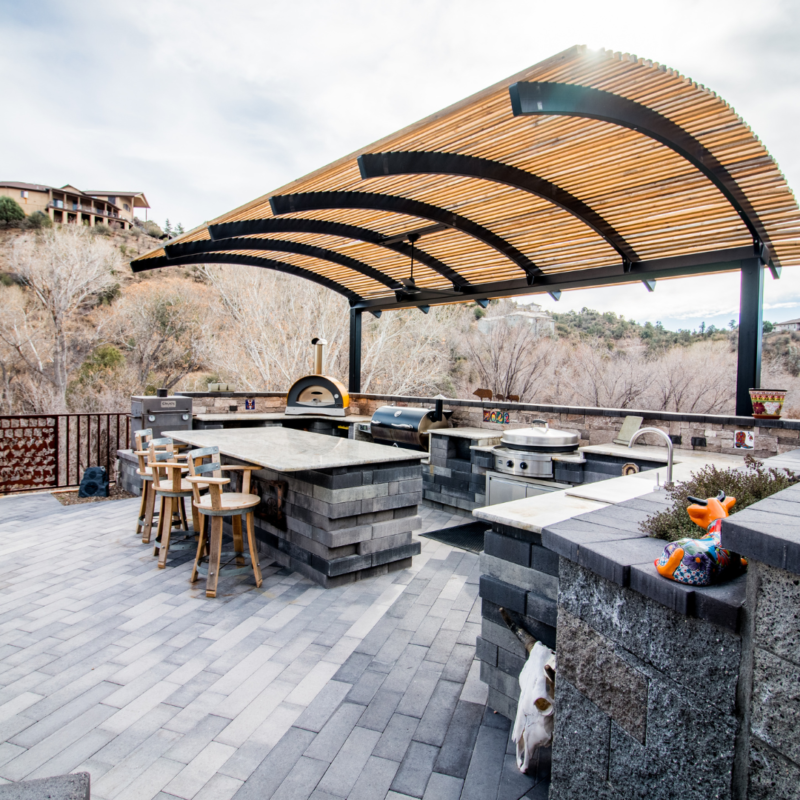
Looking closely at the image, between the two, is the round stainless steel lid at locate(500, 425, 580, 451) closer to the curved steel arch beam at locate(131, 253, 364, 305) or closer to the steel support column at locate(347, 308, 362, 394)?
the steel support column at locate(347, 308, 362, 394)

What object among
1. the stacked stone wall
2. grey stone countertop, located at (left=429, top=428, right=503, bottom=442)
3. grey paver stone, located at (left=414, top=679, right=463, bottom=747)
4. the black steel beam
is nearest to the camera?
the stacked stone wall

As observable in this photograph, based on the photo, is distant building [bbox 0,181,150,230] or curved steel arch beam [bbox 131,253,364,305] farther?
distant building [bbox 0,181,150,230]

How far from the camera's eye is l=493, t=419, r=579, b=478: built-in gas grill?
523cm

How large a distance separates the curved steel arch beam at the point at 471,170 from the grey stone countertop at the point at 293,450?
239cm

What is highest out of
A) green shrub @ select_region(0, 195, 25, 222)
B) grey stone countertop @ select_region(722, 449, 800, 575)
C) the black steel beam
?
green shrub @ select_region(0, 195, 25, 222)

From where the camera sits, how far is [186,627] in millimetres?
3299

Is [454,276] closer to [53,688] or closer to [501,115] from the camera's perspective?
[501,115]

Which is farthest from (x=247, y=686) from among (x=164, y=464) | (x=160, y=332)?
(x=160, y=332)

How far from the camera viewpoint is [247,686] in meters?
2.66

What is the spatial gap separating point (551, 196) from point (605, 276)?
64.2 inches

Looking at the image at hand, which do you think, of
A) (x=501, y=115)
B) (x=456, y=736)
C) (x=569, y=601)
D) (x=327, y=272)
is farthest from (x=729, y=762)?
(x=327, y=272)

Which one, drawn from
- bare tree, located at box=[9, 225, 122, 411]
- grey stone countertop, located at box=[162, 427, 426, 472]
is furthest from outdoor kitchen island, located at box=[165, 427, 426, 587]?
bare tree, located at box=[9, 225, 122, 411]

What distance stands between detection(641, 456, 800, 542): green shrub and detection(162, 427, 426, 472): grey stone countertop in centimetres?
233

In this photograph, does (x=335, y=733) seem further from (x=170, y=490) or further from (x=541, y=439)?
(x=541, y=439)
